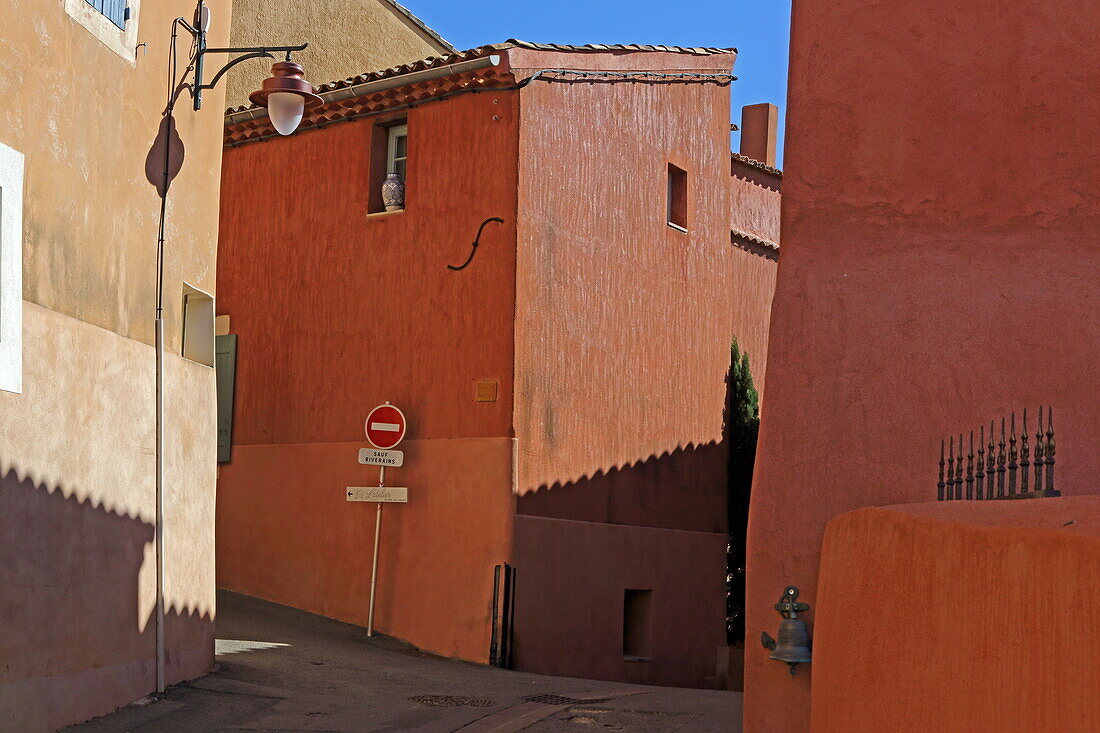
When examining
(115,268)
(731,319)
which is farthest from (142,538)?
(731,319)

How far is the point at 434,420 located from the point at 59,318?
6.58 meters

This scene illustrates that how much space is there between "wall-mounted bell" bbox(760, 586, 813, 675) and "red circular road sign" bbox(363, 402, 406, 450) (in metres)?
7.21

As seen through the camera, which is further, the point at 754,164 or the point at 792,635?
the point at 754,164

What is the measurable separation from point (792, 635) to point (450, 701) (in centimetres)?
351

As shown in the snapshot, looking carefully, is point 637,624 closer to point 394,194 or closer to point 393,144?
point 394,194

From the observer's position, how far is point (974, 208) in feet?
31.6

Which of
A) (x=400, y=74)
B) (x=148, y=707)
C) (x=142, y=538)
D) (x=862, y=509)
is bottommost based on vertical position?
(x=148, y=707)

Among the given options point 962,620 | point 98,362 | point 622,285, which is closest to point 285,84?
point 98,362

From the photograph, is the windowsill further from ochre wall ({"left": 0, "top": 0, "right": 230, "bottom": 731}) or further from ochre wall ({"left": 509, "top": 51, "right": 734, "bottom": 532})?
ochre wall ({"left": 0, "top": 0, "right": 230, "bottom": 731})

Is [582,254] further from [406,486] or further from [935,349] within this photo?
[935,349]

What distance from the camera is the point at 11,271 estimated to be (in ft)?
29.4

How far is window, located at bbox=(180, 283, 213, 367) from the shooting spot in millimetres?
12344

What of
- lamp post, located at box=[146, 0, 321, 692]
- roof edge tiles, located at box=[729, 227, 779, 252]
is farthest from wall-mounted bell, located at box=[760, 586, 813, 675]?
roof edge tiles, located at box=[729, 227, 779, 252]

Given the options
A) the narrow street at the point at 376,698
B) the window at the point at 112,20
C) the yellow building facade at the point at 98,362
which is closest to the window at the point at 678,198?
the narrow street at the point at 376,698
